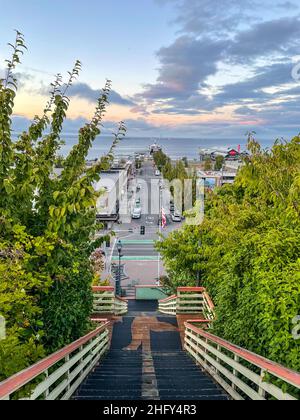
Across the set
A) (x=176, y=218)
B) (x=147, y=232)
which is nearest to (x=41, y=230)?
(x=147, y=232)

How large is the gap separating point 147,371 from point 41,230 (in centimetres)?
349

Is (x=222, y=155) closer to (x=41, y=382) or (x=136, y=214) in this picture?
(x=136, y=214)

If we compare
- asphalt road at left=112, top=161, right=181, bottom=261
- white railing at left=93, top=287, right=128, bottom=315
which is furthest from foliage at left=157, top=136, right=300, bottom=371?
asphalt road at left=112, top=161, right=181, bottom=261

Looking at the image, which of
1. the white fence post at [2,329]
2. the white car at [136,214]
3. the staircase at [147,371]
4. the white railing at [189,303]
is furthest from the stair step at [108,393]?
the white car at [136,214]

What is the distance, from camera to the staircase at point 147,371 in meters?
5.27

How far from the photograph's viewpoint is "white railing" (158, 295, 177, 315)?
42.2 ft

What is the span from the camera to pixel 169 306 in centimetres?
1379

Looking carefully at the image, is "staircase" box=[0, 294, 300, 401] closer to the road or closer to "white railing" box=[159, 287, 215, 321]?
"white railing" box=[159, 287, 215, 321]

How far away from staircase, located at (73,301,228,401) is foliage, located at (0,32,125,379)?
923 mm

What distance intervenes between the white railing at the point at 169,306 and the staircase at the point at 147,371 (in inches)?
34.4

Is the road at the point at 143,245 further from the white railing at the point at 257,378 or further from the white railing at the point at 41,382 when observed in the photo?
the white railing at the point at 41,382

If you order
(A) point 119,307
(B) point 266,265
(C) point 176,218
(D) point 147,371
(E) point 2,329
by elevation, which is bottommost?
(A) point 119,307

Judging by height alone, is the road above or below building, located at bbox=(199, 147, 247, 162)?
below

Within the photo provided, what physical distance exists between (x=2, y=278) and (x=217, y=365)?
3.59 meters
